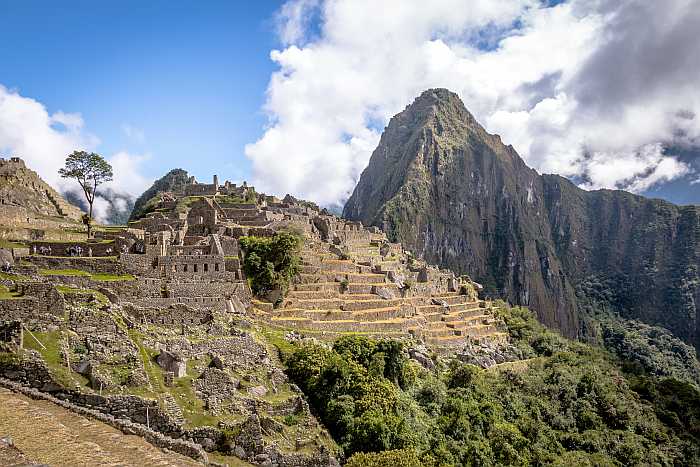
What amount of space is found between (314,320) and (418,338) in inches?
379

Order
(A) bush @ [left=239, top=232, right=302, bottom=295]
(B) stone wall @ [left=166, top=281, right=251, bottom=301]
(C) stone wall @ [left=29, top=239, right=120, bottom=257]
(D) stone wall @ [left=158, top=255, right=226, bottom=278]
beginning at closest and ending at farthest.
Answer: (B) stone wall @ [left=166, top=281, right=251, bottom=301]
(C) stone wall @ [left=29, top=239, right=120, bottom=257]
(D) stone wall @ [left=158, top=255, right=226, bottom=278]
(A) bush @ [left=239, top=232, right=302, bottom=295]

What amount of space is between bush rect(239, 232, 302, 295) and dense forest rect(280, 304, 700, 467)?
19.3 feet

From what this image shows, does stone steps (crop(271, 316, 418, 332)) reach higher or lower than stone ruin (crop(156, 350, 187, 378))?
higher

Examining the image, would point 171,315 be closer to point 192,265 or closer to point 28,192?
point 192,265

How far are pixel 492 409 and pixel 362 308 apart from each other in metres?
11.7

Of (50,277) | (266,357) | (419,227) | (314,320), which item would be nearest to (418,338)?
(314,320)

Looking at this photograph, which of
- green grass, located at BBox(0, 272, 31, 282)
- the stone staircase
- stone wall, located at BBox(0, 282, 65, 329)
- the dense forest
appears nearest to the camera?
stone wall, located at BBox(0, 282, 65, 329)

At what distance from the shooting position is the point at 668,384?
54906 millimetres

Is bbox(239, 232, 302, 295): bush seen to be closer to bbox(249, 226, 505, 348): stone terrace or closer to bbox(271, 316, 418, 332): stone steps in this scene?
bbox(249, 226, 505, 348): stone terrace

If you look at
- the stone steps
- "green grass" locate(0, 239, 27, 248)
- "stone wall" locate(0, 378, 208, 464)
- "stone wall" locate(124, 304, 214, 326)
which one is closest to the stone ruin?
"stone wall" locate(0, 378, 208, 464)

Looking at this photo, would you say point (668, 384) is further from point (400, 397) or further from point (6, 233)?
point (6, 233)

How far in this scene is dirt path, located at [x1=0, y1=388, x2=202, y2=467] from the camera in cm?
1065

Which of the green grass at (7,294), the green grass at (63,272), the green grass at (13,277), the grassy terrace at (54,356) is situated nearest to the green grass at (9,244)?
the green grass at (63,272)

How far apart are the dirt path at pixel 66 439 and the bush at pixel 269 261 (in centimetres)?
1843
